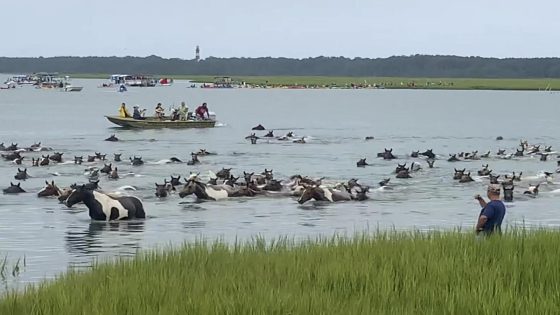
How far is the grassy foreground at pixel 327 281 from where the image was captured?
10.6m

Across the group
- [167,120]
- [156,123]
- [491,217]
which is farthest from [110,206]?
[167,120]

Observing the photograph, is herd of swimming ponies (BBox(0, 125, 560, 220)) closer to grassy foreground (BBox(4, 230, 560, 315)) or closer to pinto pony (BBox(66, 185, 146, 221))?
pinto pony (BBox(66, 185, 146, 221))

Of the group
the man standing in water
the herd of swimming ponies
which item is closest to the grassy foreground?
the man standing in water

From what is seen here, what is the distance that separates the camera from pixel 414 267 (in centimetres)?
1298

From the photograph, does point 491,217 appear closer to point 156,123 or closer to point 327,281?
point 327,281

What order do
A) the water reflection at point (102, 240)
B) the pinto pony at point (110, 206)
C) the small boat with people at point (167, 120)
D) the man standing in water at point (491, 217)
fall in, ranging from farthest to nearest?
the small boat with people at point (167, 120) → the pinto pony at point (110, 206) → the water reflection at point (102, 240) → the man standing in water at point (491, 217)

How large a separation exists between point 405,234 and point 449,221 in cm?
1017

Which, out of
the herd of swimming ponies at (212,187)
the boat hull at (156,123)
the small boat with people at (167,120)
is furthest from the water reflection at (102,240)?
the small boat with people at (167,120)

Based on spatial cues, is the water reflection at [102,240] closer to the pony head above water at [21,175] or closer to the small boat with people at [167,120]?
the pony head above water at [21,175]

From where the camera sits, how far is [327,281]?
12.4 meters

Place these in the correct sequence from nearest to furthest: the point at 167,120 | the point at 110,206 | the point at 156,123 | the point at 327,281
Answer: the point at 327,281 < the point at 110,206 < the point at 156,123 < the point at 167,120

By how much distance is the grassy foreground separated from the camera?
1059 cm

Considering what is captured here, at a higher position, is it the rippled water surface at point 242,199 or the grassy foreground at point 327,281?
the grassy foreground at point 327,281

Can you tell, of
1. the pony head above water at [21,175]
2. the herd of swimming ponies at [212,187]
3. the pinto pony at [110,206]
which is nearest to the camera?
the pinto pony at [110,206]
